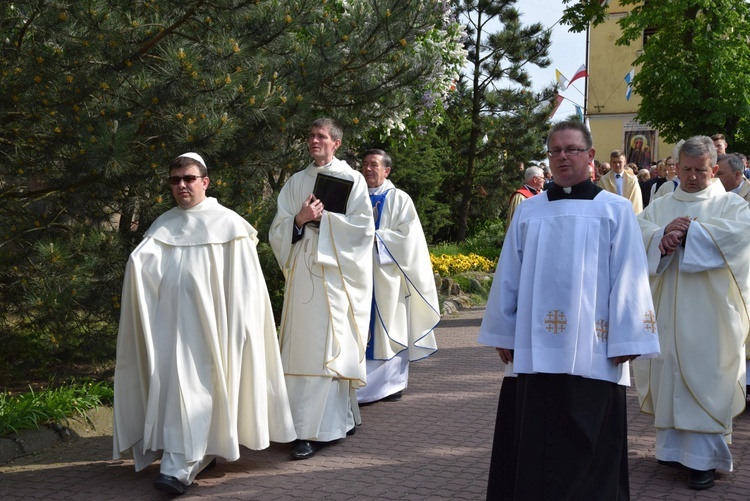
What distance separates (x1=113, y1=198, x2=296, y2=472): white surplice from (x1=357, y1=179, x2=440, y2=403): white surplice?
7.47 ft

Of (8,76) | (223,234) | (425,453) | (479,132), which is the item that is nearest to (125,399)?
(223,234)

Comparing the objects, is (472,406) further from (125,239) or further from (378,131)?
(378,131)

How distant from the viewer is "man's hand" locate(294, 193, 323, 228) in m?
6.96

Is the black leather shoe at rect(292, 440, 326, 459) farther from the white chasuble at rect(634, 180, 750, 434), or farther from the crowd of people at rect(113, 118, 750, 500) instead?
the white chasuble at rect(634, 180, 750, 434)

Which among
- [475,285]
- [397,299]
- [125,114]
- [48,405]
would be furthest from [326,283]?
[475,285]

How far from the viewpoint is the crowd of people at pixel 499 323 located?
14.9 feet

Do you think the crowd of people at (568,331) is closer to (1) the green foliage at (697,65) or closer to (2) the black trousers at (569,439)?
(2) the black trousers at (569,439)

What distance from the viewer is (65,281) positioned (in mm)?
7055

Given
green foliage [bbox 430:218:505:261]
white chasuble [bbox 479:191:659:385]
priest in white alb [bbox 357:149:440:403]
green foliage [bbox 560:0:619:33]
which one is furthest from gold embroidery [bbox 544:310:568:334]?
green foliage [bbox 560:0:619:33]

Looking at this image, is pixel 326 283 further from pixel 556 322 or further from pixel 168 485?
pixel 556 322

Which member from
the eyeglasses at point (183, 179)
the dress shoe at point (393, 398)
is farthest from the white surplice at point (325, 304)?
the dress shoe at point (393, 398)

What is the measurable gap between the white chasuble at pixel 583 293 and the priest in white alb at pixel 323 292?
2.39 metres

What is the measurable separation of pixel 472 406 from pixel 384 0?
11.9ft

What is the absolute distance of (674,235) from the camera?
237 inches
